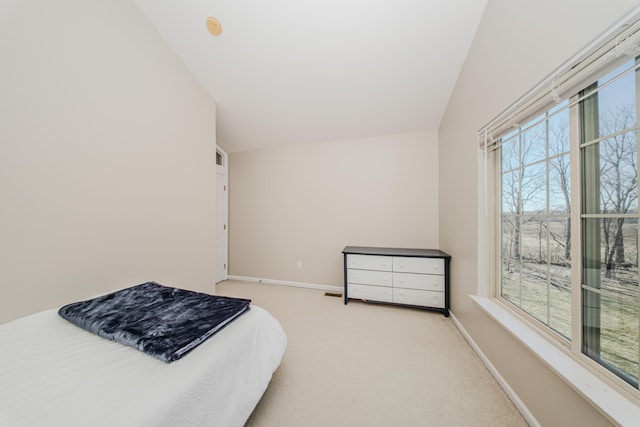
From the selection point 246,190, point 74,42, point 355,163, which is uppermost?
A: point 74,42

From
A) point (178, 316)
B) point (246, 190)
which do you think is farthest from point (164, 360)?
point (246, 190)

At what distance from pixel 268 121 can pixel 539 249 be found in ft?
10.0

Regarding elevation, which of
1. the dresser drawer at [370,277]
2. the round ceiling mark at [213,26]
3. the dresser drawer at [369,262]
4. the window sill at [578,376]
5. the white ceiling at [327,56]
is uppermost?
the round ceiling mark at [213,26]

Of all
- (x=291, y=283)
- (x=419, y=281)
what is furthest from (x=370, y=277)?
(x=291, y=283)

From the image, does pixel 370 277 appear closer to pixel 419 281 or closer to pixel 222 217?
pixel 419 281

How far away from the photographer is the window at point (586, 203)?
77cm

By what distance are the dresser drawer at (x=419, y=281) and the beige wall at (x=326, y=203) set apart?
0.54 metres

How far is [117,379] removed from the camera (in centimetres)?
75

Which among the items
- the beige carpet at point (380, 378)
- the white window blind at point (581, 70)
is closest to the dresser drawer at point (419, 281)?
the beige carpet at point (380, 378)

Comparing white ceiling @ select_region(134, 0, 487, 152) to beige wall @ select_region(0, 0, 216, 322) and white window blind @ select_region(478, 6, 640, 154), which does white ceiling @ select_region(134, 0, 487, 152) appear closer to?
beige wall @ select_region(0, 0, 216, 322)

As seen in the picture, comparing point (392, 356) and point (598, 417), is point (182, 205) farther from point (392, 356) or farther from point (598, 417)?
point (598, 417)

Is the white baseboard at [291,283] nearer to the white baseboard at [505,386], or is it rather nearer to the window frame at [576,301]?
the white baseboard at [505,386]

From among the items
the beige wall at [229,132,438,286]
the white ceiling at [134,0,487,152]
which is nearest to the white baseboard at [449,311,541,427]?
the beige wall at [229,132,438,286]

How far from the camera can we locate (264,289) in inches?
126
